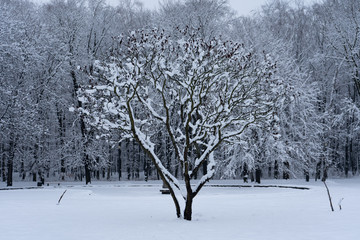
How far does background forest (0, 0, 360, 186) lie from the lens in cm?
2956

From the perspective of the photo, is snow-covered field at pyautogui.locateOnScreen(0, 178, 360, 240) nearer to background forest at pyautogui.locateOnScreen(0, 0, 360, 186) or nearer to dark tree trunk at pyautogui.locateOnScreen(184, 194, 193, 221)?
dark tree trunk at pyautogui.locateOnScreen(184, 194, 193, 221)

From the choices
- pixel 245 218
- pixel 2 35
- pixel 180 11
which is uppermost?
pixel 180 11

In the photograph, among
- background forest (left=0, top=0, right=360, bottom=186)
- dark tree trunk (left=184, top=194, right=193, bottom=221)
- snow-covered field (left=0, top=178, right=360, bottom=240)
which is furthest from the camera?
background forest (left=0, top=0, right=360, bottom=186)

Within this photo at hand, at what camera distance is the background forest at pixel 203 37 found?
97.0ft

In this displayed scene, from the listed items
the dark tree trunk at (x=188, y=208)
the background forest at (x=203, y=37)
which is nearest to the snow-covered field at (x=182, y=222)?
the dark tree trunk at (x=188, y=208)

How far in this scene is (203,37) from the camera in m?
35.4

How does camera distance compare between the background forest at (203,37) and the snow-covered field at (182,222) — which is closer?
the snow-covered field at (182,222)

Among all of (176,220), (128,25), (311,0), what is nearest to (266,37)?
(311,0)

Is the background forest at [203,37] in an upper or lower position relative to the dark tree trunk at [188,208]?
upper

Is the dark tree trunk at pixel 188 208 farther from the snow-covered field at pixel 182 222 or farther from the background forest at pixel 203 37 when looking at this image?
the background forest at pixel 203 37

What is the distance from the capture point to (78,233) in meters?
11.0

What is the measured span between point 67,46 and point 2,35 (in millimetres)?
8605

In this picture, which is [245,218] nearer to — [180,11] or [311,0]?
[180,11]

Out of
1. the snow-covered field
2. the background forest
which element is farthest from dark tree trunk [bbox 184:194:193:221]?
the background forest
